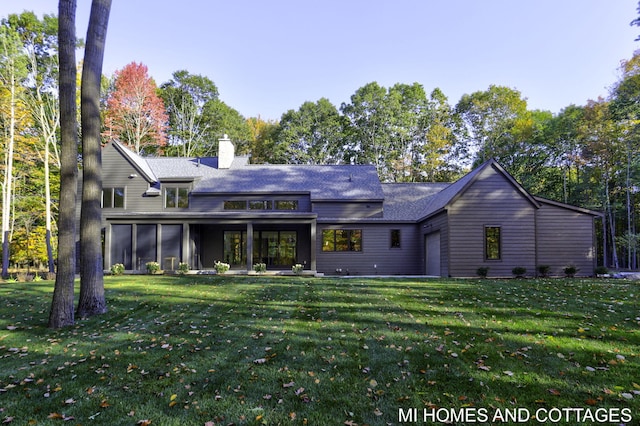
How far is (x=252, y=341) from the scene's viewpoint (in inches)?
213

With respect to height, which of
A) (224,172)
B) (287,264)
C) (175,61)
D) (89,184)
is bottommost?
(287,264)

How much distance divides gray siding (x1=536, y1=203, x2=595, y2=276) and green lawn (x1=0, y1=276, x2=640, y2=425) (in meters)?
7.76

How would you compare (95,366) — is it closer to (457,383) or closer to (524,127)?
(457,383)

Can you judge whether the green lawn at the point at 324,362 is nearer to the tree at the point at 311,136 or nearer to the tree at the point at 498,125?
the tree at the point at 498,125

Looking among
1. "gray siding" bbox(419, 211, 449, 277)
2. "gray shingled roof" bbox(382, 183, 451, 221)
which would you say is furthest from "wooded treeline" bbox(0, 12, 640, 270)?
"gray siding" bbox(419, 211, 449, 277)

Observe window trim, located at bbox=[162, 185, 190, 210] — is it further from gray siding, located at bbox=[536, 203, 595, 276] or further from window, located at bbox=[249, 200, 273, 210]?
gray siding, located at bbox=[536, 203, 595, 276]

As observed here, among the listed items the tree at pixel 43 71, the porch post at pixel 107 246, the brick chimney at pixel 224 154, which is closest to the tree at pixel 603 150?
the brick chimney at pixel 224 154

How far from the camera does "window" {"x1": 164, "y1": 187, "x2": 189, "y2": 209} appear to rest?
1942 cm

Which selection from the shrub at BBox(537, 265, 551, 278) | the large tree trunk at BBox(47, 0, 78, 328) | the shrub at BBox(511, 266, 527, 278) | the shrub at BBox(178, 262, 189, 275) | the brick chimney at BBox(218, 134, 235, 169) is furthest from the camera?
the brick chimney at BBox(218, 134, 235, 169)

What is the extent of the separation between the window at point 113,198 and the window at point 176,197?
8.10ft

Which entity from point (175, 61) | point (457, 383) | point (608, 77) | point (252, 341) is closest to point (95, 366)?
point (252, 341)

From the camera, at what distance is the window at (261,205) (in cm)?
1959

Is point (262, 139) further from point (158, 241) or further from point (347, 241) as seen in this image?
point (347, 241)

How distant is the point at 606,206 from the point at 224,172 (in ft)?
89.3
